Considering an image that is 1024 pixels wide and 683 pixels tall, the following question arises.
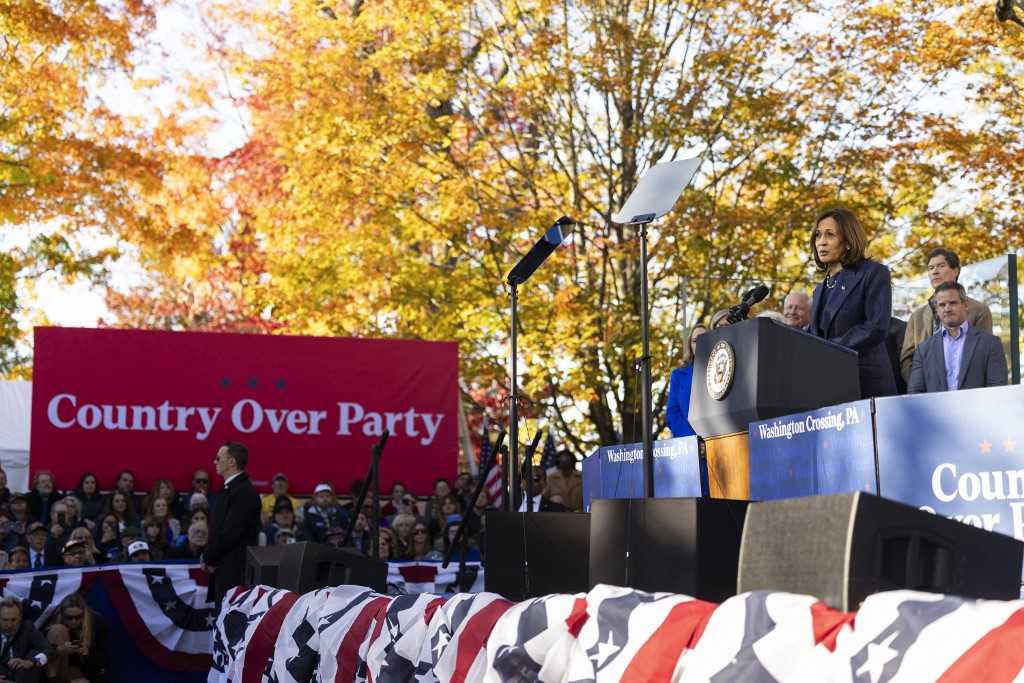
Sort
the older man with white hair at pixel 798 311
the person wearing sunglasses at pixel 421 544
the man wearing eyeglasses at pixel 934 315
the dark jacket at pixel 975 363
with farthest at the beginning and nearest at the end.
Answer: the person wearing sunglasses at pixel 421 544
the older man with white hair at pixel 798 311
the man wearing eyeglasses at pixel 934 315
the dark jacket at pixel 975 363

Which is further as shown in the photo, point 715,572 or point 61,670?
point 61,670

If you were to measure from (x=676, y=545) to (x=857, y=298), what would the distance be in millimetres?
2549

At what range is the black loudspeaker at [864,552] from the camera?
2.93m

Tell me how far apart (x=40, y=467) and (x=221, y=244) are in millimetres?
11597

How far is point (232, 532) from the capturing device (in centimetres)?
1117

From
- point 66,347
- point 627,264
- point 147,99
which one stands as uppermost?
point 147,99

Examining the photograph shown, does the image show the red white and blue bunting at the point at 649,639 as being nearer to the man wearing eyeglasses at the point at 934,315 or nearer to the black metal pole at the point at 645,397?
the black metal pole at the point at 645,397

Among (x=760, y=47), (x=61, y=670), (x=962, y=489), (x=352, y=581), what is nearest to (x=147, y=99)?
(x=760, y=47)

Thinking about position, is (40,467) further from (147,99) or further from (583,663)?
(583,663)

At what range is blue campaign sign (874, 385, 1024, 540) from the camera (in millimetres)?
4887

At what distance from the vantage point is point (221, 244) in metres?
26.1

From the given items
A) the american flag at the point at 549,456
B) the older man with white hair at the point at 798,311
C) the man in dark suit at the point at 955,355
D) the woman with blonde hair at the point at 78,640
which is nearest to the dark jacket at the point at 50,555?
the woman with blonde hair at the point at 78,640

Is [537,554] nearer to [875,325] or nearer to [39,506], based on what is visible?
[875,325]

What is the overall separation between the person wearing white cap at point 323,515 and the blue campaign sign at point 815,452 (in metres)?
8.15
